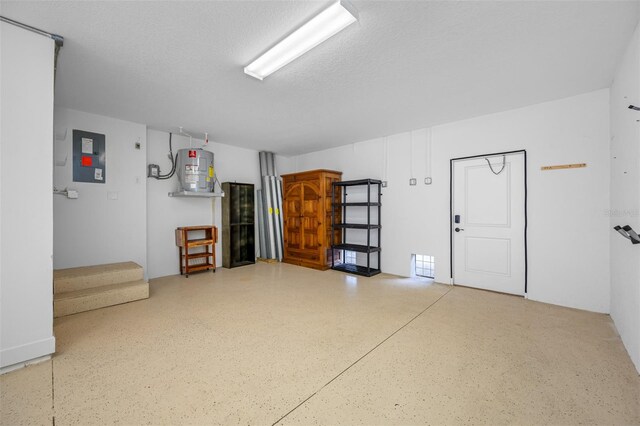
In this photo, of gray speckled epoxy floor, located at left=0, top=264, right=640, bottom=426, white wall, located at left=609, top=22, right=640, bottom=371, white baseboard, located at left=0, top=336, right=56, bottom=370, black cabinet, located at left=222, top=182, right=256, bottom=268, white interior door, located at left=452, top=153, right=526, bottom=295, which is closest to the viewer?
gray speckled epoxy floor, located at left=0, top=264, right=640, bottom=426

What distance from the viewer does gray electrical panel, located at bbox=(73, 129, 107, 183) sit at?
158 inches

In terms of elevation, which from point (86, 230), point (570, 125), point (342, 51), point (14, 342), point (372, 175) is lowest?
point (14, 342)

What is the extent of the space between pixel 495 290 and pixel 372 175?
2956 mm

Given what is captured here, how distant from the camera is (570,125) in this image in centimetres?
344

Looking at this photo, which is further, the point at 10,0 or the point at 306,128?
the point at 306,128

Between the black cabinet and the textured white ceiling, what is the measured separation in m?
2.03

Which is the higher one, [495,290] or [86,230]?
[86,230]

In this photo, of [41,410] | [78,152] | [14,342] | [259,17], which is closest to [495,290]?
[259,17]

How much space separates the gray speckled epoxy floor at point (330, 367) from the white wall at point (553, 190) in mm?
429

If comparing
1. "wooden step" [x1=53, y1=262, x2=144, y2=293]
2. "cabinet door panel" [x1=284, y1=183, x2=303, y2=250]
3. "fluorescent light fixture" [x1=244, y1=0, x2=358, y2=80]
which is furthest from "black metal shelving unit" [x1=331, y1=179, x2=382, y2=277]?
"wooden step" [x1=53, y1=262, x2=144, y2=293]

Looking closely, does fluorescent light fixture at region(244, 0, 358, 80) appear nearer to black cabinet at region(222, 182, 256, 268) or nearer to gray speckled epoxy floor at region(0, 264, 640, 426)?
gray speckled epoxy floor at region(0, 264, 640, 426)

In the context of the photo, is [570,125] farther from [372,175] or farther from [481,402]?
[481,402]

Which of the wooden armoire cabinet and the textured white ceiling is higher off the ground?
the textured white ceiling

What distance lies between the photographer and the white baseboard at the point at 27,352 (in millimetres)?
2051
